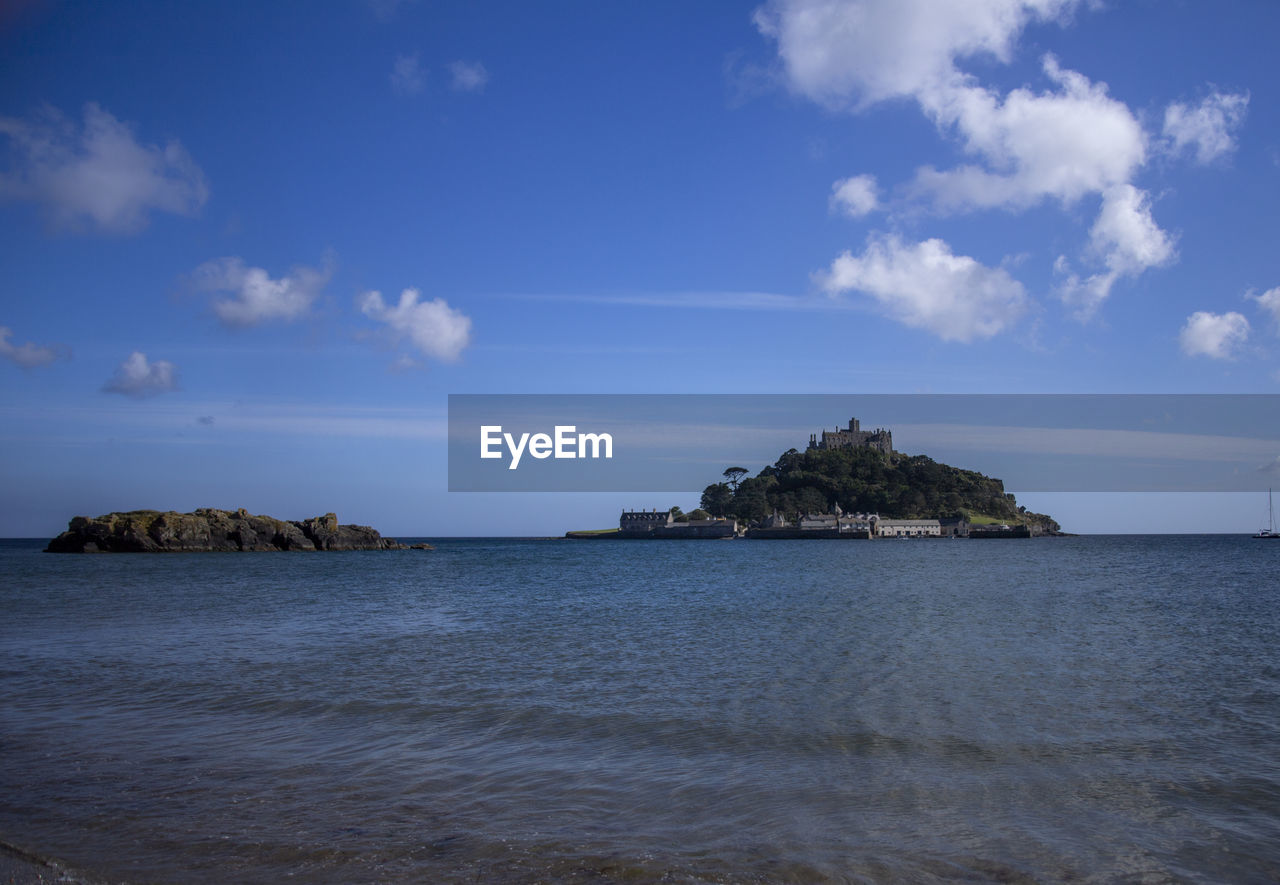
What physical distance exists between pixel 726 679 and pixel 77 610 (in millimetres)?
24615

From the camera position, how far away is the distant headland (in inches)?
3506

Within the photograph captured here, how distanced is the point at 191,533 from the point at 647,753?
97217 mm

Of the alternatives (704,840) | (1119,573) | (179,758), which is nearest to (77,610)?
(179,758)

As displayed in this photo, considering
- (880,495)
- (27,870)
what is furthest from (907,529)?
(27,870)

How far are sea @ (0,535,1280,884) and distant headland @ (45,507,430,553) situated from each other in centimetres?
7809

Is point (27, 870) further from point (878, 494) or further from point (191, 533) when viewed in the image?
point (878, 494)

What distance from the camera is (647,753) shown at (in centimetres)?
968

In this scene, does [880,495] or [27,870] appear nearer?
[27,870]

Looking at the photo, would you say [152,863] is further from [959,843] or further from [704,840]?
[959,843]

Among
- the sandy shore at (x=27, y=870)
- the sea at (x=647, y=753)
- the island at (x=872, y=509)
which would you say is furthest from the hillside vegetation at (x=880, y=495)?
the sandy shore at (x=27, y=870)

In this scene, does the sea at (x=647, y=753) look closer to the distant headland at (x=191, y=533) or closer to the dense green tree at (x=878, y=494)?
the distant headland at (x=191, y=533)

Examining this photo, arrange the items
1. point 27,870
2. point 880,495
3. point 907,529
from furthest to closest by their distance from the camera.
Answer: point 880,495, point 907,529, point 27,870

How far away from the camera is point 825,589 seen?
3722cm

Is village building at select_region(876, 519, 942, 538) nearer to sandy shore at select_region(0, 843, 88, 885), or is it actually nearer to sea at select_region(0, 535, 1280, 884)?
sea at select_region(0, 535, 1280, 884)
